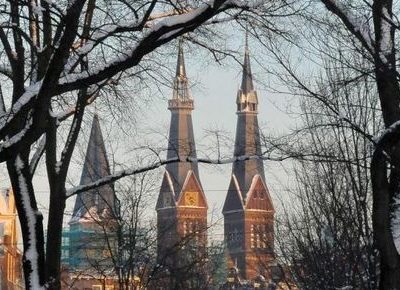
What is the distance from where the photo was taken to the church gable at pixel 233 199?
17425 cm

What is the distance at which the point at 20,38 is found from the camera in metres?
13.7

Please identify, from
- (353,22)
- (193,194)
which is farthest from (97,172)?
(193,194)

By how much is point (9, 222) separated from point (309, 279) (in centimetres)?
4579

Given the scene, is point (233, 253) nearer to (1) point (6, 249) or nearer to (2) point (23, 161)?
(1) point (6, 249)

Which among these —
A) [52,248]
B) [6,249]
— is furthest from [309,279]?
[6,249]

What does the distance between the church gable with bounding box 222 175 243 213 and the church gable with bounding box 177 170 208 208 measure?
17.5 ft

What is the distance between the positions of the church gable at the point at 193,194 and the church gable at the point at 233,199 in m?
5.32

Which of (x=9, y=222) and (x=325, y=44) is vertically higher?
(x=9, y=222)

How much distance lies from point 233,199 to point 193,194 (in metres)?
15.7

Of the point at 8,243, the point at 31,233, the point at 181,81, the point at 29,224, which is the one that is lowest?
the point at 31,233

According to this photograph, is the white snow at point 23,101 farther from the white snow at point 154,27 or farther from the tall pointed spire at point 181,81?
the tall pointed spire at point 181,81

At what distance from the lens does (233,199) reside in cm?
18400

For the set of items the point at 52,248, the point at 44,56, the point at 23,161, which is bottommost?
the point at 52,248

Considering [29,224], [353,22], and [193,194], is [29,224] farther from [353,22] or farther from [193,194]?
[193,194]
